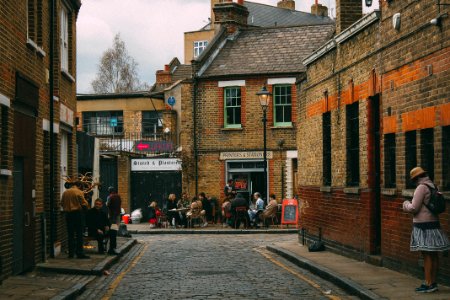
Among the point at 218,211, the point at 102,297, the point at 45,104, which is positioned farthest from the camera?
the point at 218,211

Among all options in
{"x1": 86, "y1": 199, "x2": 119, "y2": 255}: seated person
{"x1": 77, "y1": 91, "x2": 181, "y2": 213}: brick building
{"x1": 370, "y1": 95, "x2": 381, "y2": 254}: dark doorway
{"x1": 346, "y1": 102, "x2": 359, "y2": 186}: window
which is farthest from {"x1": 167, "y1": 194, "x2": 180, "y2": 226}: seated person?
{"x1": 370, "y1": 95, "x2": 381, "y2": 254}: dark doorway

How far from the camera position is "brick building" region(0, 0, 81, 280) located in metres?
14.4

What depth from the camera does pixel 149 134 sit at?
151ft

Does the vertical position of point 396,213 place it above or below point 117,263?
above

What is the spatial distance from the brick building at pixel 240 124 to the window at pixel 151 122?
8.78 metres

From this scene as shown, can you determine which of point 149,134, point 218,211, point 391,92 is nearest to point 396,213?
point 391,92

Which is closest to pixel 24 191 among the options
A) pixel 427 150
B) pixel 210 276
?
pixel 210 276

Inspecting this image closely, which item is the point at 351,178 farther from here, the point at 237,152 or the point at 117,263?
the point at 237,152

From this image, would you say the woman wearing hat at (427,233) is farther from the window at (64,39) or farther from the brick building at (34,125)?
the window at (64,39)

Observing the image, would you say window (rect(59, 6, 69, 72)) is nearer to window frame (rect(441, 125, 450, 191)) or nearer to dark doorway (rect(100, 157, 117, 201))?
window frame (rect(441, 125, 450, 191))

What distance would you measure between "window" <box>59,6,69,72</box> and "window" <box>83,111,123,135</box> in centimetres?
2722

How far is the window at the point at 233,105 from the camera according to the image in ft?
129

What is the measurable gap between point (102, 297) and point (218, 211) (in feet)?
83.6

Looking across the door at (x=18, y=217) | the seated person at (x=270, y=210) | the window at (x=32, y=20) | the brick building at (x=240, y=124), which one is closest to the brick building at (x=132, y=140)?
the brick building at (x=240, y=124)
